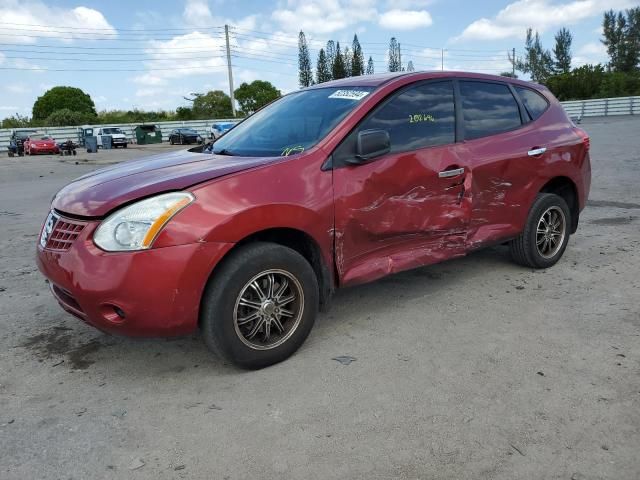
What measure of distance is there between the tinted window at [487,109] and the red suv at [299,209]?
0.04 feet

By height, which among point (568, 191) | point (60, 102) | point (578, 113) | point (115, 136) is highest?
point (60, 102)

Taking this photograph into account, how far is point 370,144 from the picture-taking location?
329 cm

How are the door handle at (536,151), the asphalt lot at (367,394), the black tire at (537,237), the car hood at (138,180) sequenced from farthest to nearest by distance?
the black tire at (537,237) → the door handle at (536,151) → the car hood at (138,180) → the asphalt lot at (367,394)

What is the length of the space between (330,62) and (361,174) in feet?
308

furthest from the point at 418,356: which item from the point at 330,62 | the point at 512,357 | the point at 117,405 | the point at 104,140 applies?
the point at 330,62

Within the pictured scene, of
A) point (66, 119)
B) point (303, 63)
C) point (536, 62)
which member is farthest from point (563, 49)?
point (66, 119)

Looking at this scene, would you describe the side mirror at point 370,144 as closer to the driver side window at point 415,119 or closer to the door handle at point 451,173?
the driver side window at point 415,119

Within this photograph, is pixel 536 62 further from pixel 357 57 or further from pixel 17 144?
pixel 17 144

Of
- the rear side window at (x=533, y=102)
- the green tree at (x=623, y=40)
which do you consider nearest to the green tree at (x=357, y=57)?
the green tree at (x=623, y=40)

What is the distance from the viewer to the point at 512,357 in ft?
10.4

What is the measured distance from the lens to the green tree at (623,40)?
271 ft

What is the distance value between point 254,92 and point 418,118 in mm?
110286

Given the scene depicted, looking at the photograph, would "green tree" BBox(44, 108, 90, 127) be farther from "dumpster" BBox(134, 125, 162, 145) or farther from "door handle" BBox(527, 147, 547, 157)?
"door handle" BBox(527, 147, 547, 157)

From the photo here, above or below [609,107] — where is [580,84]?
above
